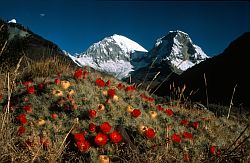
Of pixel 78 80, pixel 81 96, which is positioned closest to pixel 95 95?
pixel 81 96

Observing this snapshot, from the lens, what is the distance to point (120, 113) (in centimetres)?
674

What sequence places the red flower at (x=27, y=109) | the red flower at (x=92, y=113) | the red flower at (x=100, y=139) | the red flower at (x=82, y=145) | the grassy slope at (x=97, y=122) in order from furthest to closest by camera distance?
1. the red flower at (x=27, y=109)
2. the red flower at (x=92, y=113)
3. the grassy slope at (x=97, y=122)
4. the red flower at (x=100, y=139)
5. the red flower at (x=82, y=145)

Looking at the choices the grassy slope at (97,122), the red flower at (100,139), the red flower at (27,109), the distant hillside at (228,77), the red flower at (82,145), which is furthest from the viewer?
the distant hillside at (228,77)

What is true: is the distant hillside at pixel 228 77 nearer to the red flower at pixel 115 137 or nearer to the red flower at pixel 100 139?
the red flower at pixel 115 137

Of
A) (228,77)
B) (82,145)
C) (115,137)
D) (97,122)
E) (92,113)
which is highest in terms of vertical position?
(228,77)

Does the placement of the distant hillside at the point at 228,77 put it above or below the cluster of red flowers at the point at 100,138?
above

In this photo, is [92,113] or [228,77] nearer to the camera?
[92,113]

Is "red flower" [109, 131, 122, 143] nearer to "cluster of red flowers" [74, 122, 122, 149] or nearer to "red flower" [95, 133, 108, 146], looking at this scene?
"cluster of red flowers" [74, 122, 122, 149]

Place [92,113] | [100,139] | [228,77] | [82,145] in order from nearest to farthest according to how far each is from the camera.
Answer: [82,145], [100,139], [92,113], [228,77]

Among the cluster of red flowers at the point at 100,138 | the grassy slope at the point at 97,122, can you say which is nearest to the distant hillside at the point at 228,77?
the grassy slope at the point at 97,122

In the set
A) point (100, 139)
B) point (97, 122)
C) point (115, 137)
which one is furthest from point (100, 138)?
A: point (97, 122)

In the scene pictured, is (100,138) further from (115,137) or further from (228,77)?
(228,77)

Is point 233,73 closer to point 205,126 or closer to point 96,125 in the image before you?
point 205,126

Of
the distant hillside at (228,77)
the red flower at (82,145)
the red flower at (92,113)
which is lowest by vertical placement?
the red flower at (82,145)
